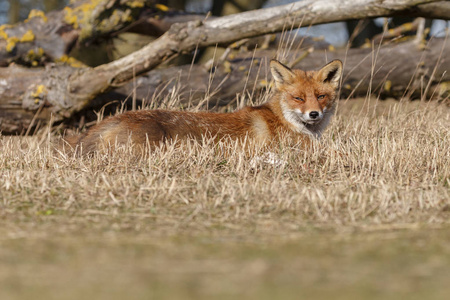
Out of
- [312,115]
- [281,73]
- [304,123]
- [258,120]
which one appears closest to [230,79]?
[281,73]

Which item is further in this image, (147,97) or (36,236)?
(147,97)

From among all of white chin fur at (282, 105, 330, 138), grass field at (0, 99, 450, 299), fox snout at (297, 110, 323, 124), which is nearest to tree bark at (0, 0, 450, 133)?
white chin fur at (282, 105, 330, 138)

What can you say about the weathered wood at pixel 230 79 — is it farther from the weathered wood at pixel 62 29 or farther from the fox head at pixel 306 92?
the fox head at pixel 306 92

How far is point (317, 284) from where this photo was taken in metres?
2.21

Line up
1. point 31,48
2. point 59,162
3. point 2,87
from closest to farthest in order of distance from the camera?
point 59,162
point 2,87
point 31,48

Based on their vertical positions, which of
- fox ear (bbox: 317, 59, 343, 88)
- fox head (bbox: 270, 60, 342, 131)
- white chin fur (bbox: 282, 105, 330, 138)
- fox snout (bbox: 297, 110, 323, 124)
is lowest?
white chin fur (bbox: 282, 105, 330, 138)

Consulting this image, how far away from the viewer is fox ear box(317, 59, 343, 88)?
6184 millimetres

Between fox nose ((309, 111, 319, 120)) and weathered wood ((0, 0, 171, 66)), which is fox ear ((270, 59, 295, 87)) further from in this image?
weathered wood ((0, 0, 171, 66))

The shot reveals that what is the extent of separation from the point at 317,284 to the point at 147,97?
6.36 meters

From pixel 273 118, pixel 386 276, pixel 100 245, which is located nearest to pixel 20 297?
pixel 100 245

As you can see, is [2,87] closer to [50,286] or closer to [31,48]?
[31,48]

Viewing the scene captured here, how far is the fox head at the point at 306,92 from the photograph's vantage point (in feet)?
19.6

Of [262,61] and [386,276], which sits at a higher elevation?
[262,61]

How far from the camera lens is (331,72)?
6.34 metres
